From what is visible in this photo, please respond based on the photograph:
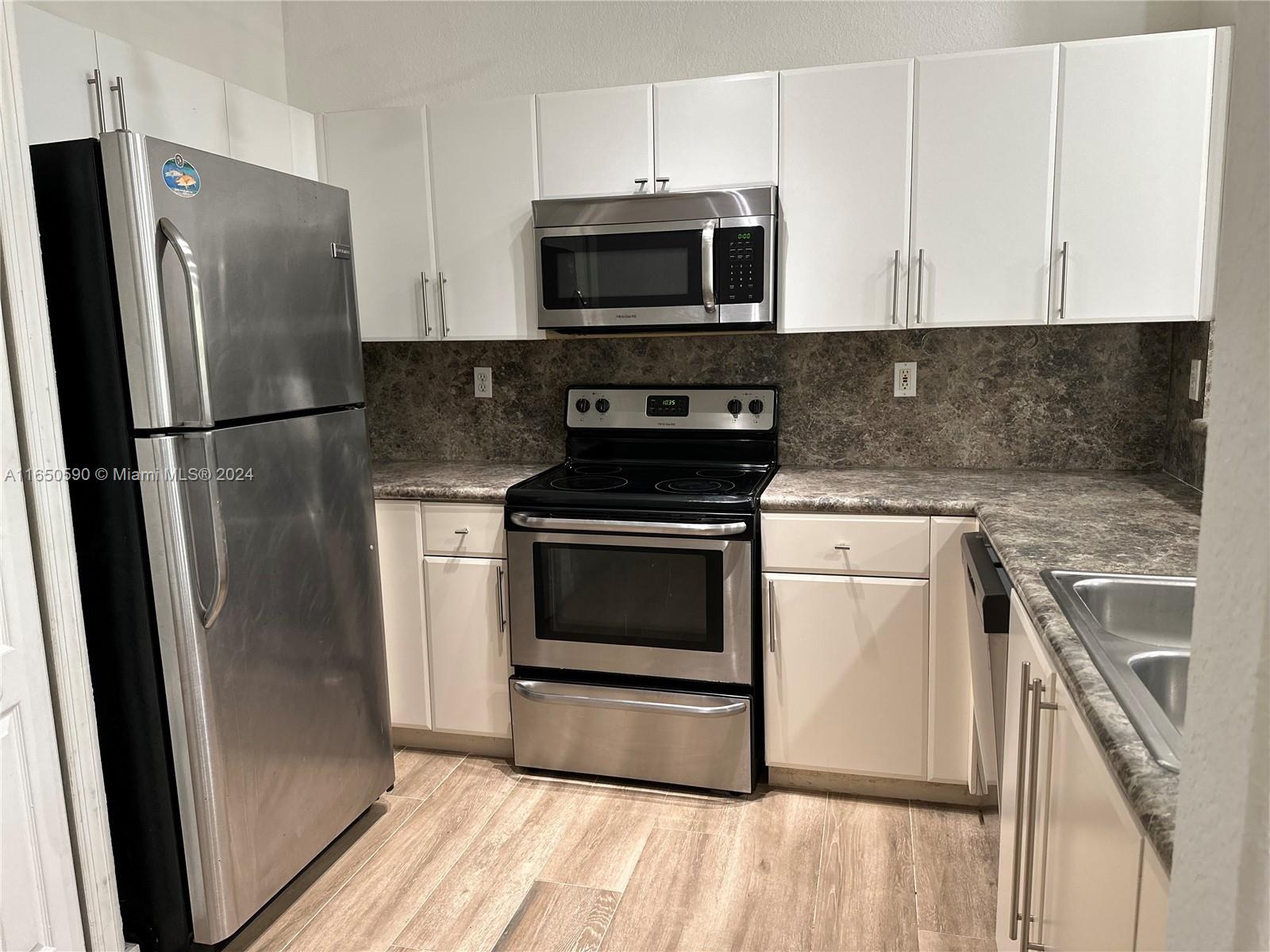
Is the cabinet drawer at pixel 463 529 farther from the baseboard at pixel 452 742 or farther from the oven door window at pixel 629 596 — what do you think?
the baseboard at pixel 452 742

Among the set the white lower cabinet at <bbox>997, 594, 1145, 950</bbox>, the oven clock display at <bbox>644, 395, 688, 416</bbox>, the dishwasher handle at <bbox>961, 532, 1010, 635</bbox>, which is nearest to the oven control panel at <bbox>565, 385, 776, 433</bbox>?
the oven clock display at <bbox>644, 395, 688, 416</bbox>

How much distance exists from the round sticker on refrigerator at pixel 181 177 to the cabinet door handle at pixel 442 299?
111 centimetres

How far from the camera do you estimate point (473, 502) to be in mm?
2689

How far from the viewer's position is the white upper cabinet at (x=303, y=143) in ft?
9.22

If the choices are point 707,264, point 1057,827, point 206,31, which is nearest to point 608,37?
point 707,264

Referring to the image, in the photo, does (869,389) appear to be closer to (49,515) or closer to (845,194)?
(845,194)

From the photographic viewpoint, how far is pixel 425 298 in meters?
2.87

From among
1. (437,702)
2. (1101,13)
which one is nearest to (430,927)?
(437,702)

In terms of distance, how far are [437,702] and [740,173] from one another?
189 centimetres

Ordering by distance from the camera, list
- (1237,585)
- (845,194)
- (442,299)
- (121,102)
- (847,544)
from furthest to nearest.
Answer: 1. (442,299)
2. (845,194)
3. (847,544)
4. (121,102)
5. (1237,585)

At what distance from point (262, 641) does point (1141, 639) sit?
1755mm

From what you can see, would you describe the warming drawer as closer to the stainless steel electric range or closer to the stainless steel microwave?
the stainless steel electric range

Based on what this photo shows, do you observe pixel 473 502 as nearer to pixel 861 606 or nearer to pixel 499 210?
pixel 499 210

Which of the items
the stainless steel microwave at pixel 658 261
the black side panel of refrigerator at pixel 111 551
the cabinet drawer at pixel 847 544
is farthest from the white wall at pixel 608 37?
the black side panel of refrigerator at pixel 111 551
